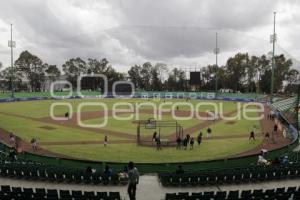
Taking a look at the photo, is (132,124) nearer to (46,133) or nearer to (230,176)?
(46,133)

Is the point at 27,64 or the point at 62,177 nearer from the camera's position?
the point at 62,177

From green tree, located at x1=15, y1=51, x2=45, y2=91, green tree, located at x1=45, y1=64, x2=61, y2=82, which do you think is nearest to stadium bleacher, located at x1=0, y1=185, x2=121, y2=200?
green tree, located at x1=15, y1=51, x2=45, y2=91

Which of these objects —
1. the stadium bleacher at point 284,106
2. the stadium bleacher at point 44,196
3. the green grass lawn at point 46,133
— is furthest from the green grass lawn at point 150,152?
the stadium bleacher at point 284,106

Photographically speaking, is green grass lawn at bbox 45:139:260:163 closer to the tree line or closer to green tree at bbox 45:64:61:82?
the tree line

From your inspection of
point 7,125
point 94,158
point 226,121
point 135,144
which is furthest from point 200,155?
point 7,125

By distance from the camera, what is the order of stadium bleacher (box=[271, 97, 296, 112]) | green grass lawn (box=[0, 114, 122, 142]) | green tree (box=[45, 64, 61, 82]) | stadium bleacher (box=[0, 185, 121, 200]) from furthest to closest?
green tree (box=[45, 64, 61, 82]), stadium bleacher (box=[271, 97, 296, 112]), green grass lawn (box=[0, 114, 122, 142]), stadium bleacher (box=[0, 185, 121, 200])

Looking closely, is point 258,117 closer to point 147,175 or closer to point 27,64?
point 147,175

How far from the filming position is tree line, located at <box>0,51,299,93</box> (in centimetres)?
14038

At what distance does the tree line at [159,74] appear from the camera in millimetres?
140375

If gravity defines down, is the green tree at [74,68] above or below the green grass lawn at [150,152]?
above

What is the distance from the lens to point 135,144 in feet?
117

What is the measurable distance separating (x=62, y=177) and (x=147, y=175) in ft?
18.6

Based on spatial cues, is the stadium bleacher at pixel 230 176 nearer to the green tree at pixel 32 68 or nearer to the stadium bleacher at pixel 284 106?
the stadium bleacher at pixel 284 106

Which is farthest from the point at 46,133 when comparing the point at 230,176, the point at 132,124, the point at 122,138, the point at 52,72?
the point at 52,72
